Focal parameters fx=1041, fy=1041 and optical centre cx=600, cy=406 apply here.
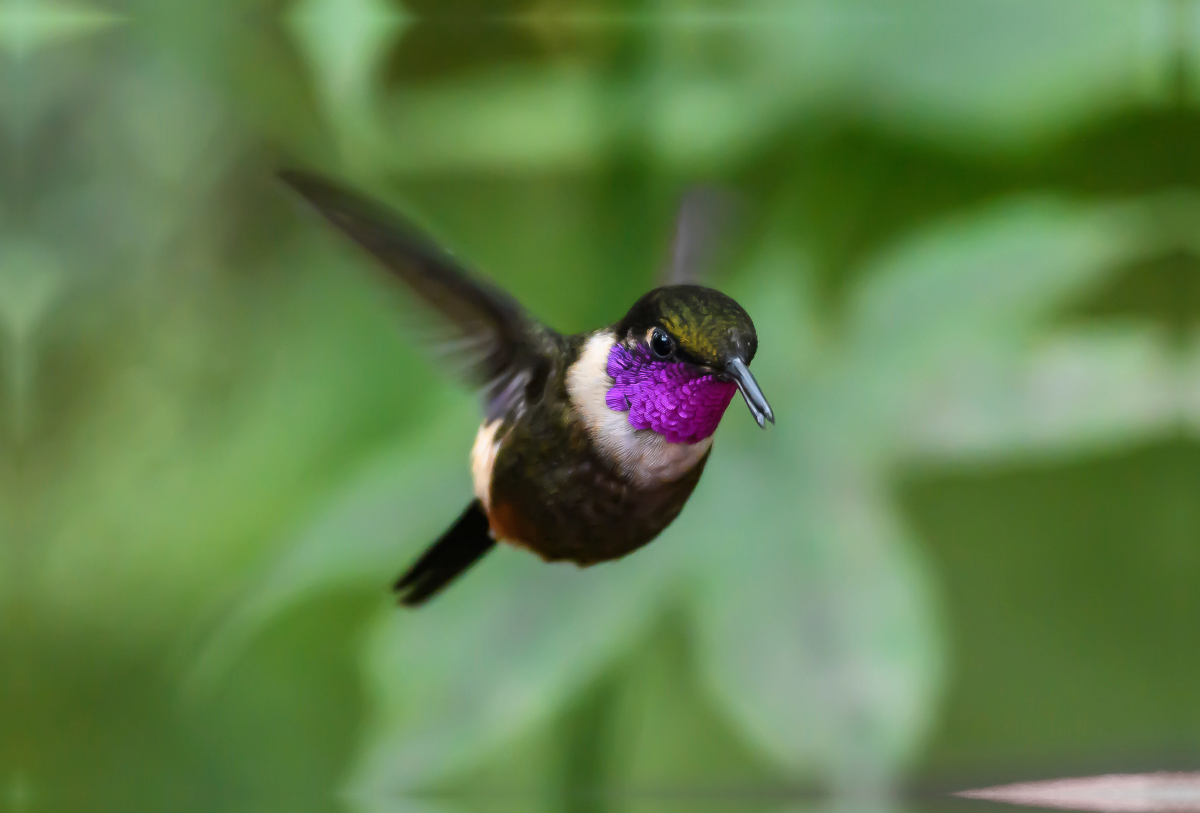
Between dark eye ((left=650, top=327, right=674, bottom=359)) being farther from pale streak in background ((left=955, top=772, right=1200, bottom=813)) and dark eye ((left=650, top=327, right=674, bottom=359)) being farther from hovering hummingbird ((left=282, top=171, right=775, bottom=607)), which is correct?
pale streak in background ((left=955, top=772, right=1200, bottom=813))

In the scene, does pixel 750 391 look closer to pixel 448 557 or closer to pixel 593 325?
pixel 448 557

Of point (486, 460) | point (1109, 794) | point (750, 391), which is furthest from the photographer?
point (1109, 794)

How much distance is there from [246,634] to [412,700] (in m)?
0.19

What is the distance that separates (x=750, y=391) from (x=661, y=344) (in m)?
0.05

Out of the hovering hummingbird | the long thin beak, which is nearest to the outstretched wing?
the hovering hummingbird

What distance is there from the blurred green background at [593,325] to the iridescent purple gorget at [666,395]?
0.47 metres

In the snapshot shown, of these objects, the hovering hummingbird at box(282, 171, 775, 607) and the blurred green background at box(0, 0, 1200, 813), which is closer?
the hovering hummingbird at box(282, 171, 775, 607)

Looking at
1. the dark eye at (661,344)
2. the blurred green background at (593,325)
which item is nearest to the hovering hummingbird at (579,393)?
the dark eye at (661,344)

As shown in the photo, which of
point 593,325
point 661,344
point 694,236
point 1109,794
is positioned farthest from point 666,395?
point 1109,794

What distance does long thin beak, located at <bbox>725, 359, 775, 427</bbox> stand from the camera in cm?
28

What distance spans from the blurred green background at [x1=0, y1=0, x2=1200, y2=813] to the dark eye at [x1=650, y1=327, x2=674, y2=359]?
1.62ft

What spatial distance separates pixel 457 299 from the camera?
15.5 inches

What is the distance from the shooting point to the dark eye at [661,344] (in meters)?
0.33

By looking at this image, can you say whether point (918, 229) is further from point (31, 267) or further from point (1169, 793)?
point (31, 267)
